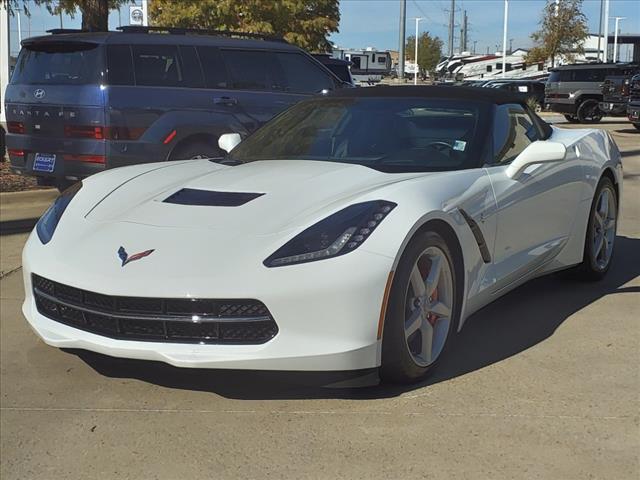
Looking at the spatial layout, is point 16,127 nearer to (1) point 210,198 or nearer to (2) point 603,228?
(1) point 210,198

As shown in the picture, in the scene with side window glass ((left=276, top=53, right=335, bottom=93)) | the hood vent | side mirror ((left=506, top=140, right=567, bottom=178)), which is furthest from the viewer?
side window glass ((left=276, top=53, right=335, bottom=93))

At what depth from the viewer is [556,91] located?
A: 24000mm

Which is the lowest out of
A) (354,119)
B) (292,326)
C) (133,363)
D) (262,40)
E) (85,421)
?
(85,421)

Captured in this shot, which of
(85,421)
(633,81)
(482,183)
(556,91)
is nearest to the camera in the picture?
(85,421)

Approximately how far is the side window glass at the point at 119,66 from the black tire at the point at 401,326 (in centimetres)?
505

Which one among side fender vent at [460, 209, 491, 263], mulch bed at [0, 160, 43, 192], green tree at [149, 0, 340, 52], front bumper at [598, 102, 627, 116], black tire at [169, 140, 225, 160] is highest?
green tree at [149, 0, 340, 52]

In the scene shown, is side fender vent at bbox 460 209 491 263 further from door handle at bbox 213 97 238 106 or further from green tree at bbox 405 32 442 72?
green tree at bbox 405 32 442 72

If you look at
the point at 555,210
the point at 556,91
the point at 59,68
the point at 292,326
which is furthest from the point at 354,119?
the point at 556,91

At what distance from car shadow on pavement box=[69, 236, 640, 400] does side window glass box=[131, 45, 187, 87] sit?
449 cm

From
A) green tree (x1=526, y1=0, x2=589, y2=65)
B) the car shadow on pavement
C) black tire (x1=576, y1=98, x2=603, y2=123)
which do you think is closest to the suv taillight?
the car shadow on pavement

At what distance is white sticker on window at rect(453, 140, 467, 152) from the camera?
4145mm

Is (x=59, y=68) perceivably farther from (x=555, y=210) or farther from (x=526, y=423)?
(x=526, y=423)

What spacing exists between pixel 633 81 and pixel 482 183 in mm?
16085

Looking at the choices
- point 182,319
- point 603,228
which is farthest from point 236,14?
point 182,319
